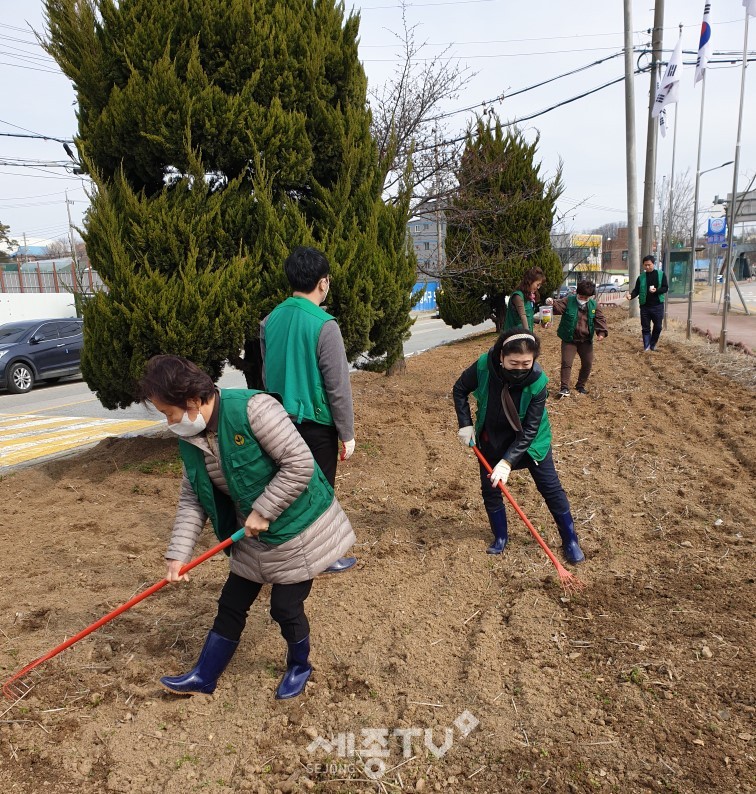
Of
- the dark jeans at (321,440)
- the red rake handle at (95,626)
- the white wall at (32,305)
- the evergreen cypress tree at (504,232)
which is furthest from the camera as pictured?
the white wall at (32,305)

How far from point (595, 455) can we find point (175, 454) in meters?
A: 3.97

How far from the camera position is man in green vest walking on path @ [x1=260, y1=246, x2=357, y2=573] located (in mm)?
3248

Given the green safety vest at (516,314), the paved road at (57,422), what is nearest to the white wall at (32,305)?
the paved road at (57,422)

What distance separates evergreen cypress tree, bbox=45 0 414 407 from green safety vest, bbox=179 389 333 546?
2763 millimetres

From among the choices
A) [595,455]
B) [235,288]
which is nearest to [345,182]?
[235,288]

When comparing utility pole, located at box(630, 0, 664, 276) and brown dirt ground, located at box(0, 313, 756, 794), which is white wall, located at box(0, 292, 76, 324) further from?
brown dirt ground, located at box(0, 313, 756, 794)

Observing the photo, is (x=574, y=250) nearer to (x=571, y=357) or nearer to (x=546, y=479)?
(x=571, y=357)

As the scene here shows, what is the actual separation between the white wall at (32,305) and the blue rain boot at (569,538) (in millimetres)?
25035

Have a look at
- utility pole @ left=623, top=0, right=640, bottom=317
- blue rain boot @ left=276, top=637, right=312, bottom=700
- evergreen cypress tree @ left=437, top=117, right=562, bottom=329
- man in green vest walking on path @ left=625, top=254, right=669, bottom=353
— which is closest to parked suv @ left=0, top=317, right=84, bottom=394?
evergreen cypress tree @ left=437, top=117, right=562, bottom=329

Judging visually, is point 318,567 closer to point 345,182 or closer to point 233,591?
point 233,591

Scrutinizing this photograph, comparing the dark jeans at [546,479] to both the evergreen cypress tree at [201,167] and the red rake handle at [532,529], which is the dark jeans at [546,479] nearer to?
the red rake handle at [532,529]

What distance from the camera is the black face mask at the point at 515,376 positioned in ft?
11.6

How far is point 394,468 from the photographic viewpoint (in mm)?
5758

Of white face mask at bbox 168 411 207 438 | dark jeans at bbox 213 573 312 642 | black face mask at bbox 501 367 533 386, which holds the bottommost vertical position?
dark jeans at bbox 213 573 312 642
